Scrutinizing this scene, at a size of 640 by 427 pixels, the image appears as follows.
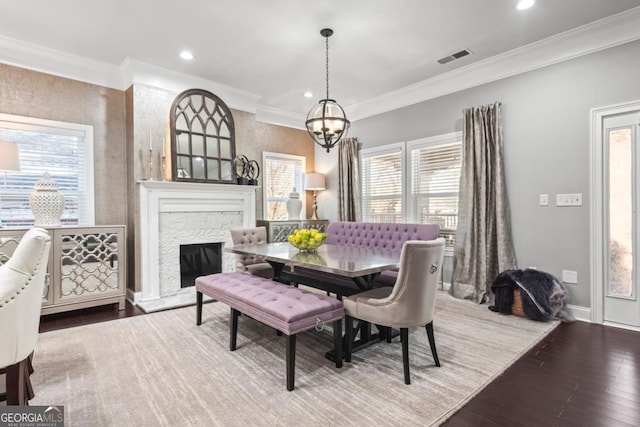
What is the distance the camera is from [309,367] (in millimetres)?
2301

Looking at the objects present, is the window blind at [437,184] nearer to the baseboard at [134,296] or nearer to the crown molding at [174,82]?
the crown molding at [174,82]

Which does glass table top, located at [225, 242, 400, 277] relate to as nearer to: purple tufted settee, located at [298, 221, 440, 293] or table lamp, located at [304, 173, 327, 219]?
purple tufted settee, located at [298, 221, 440, 293]

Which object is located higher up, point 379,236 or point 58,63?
point 58,63

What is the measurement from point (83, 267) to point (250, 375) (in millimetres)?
2489

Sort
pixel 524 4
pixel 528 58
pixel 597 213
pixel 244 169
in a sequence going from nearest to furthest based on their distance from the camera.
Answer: pixel 524 4 → pixel 597 213 → pixel 528 58 → pixel 244 169

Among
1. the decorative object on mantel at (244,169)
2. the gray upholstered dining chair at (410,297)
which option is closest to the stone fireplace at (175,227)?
the decorative object on mantel at (244,169)

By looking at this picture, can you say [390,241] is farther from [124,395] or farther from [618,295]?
[124,395]

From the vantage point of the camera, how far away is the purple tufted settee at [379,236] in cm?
332

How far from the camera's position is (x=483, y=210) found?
3.88 m

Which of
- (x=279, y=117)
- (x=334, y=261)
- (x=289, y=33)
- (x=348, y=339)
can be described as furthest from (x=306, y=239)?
(x=279, y=117)

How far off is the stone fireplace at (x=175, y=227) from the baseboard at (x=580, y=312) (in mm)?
4139

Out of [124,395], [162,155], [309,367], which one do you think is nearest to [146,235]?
[162,155]

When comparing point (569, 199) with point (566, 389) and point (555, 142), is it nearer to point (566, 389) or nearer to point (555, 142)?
point (555, 142)

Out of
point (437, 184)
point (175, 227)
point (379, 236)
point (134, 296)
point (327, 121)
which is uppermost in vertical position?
point (327, 121)
